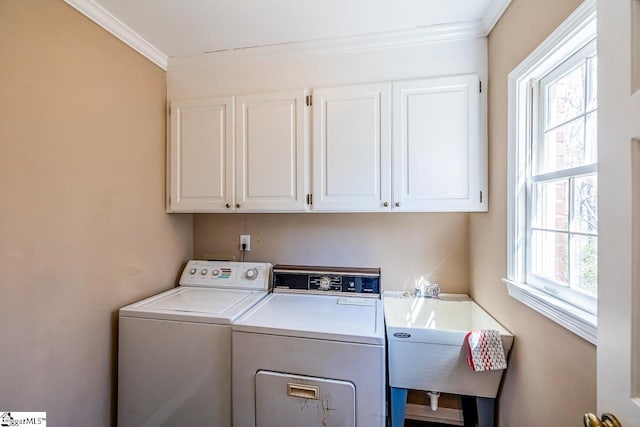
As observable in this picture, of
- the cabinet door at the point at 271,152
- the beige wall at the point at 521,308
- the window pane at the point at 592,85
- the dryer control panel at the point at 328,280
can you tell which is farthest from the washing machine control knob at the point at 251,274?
the window pane at the point at 592,85

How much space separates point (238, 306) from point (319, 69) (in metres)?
1.49

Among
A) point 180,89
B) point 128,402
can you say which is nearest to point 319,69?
point 180,89

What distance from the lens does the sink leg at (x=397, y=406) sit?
4.76 ft

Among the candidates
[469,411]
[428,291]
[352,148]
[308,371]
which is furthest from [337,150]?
[469,411]

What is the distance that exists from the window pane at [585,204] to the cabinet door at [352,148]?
819 mm

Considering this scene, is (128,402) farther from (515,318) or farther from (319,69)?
(319,69)

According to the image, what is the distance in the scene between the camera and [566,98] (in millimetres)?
1061

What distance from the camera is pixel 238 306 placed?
160 centimetres

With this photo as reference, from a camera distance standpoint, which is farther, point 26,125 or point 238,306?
point 238,306

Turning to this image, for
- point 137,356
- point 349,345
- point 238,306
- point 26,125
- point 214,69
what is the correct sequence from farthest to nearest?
point 214,69 < point 238,306 < point 137,356 < point 349,345 < point 26,125

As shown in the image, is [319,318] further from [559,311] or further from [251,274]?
[559,311]

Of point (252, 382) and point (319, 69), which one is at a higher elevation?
point (319, 69)

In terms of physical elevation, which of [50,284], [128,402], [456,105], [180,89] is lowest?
[128,402]

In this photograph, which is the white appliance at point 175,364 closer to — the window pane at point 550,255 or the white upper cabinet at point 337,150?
the white upper cabinet at point 337,150
